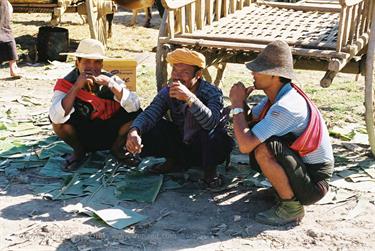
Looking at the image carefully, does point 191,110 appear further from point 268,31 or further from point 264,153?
point 268,31

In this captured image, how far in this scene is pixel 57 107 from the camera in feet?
15.8

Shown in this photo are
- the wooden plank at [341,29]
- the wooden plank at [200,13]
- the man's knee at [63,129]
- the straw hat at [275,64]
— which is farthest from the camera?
→ the wooden plank at [200,13]

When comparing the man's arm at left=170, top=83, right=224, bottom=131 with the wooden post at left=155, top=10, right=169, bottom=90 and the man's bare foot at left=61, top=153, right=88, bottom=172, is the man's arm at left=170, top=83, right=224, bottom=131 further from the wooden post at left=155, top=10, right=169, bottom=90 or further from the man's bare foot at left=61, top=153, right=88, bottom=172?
the man's bare foot at left=61, top=153, right=88, bottom=172

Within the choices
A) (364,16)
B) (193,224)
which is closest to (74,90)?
(193,224)

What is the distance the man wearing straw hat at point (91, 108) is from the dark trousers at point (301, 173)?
4.64 ft

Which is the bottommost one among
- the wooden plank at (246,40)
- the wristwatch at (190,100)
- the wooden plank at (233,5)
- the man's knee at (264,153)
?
the man's knee at (264,153)

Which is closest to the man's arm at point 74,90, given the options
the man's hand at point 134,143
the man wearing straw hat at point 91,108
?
the man wearing straw hat at point 91,108

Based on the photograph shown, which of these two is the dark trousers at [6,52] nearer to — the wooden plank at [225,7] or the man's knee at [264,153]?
the wooden plank at [225,7]

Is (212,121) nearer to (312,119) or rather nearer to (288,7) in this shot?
(312,119)

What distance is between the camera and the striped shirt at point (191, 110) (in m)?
4.55

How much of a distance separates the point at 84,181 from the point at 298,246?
5.97 feet

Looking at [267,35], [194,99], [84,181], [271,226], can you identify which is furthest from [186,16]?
[271,226]

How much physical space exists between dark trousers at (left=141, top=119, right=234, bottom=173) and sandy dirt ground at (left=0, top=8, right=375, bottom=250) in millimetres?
230

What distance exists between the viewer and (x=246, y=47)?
199 inches
